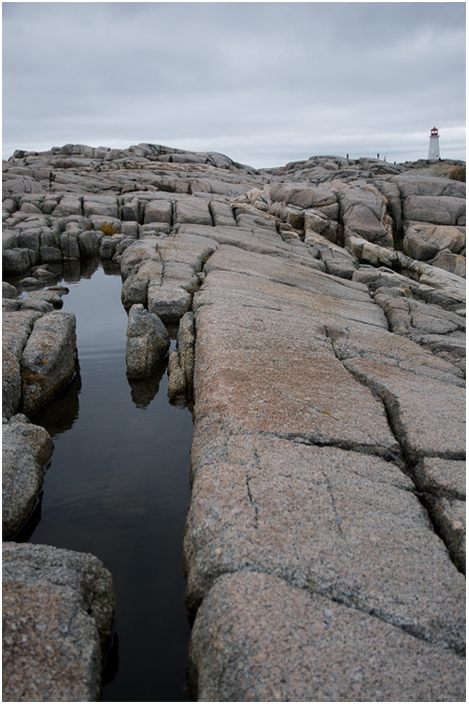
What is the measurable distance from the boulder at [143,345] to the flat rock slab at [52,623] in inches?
240

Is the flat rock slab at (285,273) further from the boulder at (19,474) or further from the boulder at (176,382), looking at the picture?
the boulder at (19,474)

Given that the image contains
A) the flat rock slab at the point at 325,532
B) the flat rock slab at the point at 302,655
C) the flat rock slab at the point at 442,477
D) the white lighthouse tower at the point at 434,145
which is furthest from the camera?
the white lighthouse tower at the point at 434,145

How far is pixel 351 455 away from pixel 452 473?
1.12 meters

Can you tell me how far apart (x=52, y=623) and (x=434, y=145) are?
79395mm

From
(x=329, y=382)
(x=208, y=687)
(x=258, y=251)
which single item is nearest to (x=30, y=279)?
(x=258, y=251)

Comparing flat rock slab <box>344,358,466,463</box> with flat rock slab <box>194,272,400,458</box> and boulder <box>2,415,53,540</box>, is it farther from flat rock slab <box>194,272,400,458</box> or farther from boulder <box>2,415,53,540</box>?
boulder <box>2,415,53,540</box>

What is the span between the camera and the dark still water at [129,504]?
4191 millimetres

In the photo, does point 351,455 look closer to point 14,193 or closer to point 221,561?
point 221,561

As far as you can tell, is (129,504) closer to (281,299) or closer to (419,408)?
(419,408)

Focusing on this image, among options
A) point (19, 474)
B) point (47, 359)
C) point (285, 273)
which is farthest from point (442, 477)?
point (285, 273)

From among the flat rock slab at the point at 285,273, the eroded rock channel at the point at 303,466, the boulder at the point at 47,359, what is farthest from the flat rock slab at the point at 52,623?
the flat rock slab at the point at 285,273

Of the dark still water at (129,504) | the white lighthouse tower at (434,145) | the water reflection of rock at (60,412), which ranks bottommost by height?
the dark still water at (129,504)

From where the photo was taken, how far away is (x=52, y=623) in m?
3.34

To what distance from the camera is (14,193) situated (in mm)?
32500
